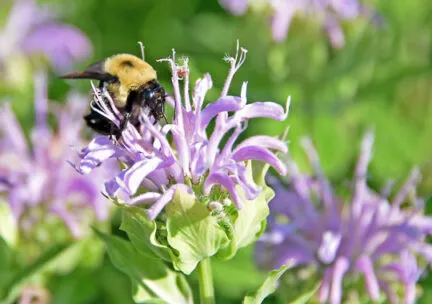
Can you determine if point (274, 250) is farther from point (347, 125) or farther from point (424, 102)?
point (424, 102)

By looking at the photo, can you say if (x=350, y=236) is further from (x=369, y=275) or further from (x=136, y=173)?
(x=136, y=173)

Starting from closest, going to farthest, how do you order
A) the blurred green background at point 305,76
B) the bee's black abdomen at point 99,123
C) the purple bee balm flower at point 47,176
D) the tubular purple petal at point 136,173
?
1. the tubular purple petal at point 136,173
2. the bee's black abdomen at point 99,123
3. the purple bee balm flower at point 47,176
4. the blurred green background at point 305,76

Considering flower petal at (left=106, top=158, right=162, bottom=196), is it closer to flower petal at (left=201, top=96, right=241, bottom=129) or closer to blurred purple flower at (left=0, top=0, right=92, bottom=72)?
flower petal at (left=201, top=96, right=241, bottom=129)

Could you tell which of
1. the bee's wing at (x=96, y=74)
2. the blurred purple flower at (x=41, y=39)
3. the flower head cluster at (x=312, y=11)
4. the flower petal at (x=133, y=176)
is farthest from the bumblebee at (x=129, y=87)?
the blurred purple flower at (x=41, y=39)

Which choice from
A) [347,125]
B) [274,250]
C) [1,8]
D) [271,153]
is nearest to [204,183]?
[271,153]

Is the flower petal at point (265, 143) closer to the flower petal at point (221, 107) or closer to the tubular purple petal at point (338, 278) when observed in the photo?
the flower petal at point (221, 107)

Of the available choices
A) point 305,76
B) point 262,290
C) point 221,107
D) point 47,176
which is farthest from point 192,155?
point 305,76
